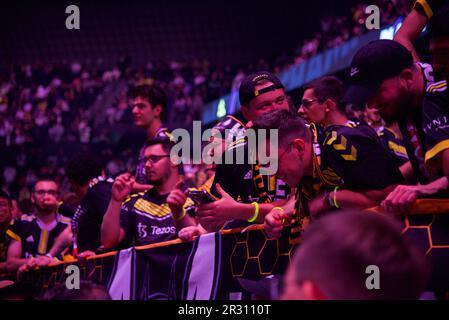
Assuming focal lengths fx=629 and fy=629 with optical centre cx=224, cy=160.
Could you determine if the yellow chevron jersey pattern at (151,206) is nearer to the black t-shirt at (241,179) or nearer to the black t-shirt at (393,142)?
the black t-shirt at (241,179)

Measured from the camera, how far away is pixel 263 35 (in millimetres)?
28328

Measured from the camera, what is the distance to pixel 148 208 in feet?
16.7

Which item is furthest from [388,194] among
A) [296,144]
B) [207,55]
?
[207,55]

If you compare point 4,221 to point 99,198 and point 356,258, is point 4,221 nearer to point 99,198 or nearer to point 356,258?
point 99,198

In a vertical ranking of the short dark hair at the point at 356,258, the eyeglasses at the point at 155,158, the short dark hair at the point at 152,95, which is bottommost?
the short dark hair at the point at 356,258

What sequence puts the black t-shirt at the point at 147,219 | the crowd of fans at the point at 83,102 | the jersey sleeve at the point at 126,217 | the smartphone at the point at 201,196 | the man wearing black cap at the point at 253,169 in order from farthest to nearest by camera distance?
the crowd of fans at the point at 83,102 → the jersey sleeve at the point at 126,217 → the black t-shirt at the point at 147,219 → the man wearing black cap at the point at 253,169 → the smartphone at the point at 201,196

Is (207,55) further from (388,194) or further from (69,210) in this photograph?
(388,194)

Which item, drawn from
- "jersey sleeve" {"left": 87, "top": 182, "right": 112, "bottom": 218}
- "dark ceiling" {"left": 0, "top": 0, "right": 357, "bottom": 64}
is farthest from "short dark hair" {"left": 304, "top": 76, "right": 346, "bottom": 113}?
"dark ceiling" {"left": 0, "top": 0, "right": 357, "bottom": 64}

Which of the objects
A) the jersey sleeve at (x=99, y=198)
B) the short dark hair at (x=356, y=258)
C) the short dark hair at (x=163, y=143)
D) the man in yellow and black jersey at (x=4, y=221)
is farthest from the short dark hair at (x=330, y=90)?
the man in yellow and black jersey at (x=4, y=221)

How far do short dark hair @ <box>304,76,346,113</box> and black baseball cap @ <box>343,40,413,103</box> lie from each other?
211 centimetres

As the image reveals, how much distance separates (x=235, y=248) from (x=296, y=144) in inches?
29.7

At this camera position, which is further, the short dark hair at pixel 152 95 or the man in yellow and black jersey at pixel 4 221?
the man in yellow and black jersey at pixel 4 221

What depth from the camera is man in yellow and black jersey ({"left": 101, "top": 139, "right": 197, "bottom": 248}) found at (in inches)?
190

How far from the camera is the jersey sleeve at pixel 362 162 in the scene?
2777 mm
